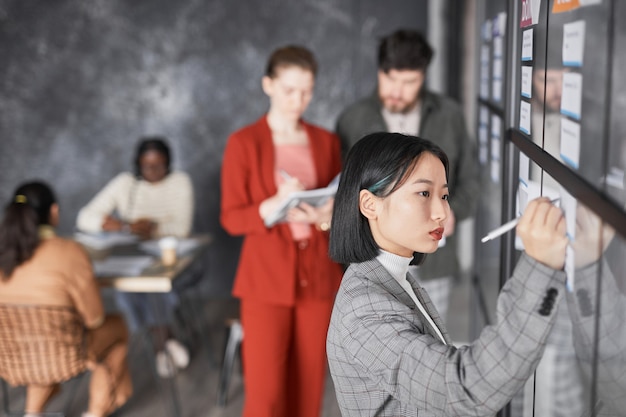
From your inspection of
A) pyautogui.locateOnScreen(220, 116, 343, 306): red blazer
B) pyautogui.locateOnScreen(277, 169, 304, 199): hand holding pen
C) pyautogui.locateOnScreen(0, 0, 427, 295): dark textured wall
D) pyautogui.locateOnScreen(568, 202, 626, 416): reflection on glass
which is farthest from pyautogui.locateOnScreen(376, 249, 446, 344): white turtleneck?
pyautogui.locateOnScreen(0, 0, 427, 295): dark textured wall

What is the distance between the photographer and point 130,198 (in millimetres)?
4723

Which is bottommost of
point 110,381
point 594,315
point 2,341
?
point 110,381

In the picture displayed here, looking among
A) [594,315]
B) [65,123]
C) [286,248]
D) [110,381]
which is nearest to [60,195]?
[65,123]

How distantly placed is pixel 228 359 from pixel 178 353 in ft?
1.84

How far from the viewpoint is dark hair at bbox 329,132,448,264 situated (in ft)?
4.83

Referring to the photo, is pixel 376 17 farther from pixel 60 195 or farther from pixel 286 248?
pixel 286 248

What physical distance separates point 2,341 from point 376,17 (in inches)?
134

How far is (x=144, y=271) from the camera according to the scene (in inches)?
146

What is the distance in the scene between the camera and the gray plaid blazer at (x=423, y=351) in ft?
3.92

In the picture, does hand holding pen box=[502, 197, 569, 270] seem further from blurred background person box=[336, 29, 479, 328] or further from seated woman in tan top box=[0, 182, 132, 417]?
seated woman in tan top box=[0, 182, 132, 417]

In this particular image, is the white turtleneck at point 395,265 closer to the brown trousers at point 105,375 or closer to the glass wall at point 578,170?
the glass wall at point 578,170

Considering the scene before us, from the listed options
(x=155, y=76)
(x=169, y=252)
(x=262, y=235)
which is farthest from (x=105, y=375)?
(x=155, y=76)

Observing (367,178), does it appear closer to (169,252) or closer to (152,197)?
(169,252)

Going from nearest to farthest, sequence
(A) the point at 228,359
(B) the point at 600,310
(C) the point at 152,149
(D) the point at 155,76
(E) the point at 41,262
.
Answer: (B) the point at 600,310, (E) the point at 41,262, (A) the point at 228,359, (C) the point at 152,149, (D) the point at 155,76
